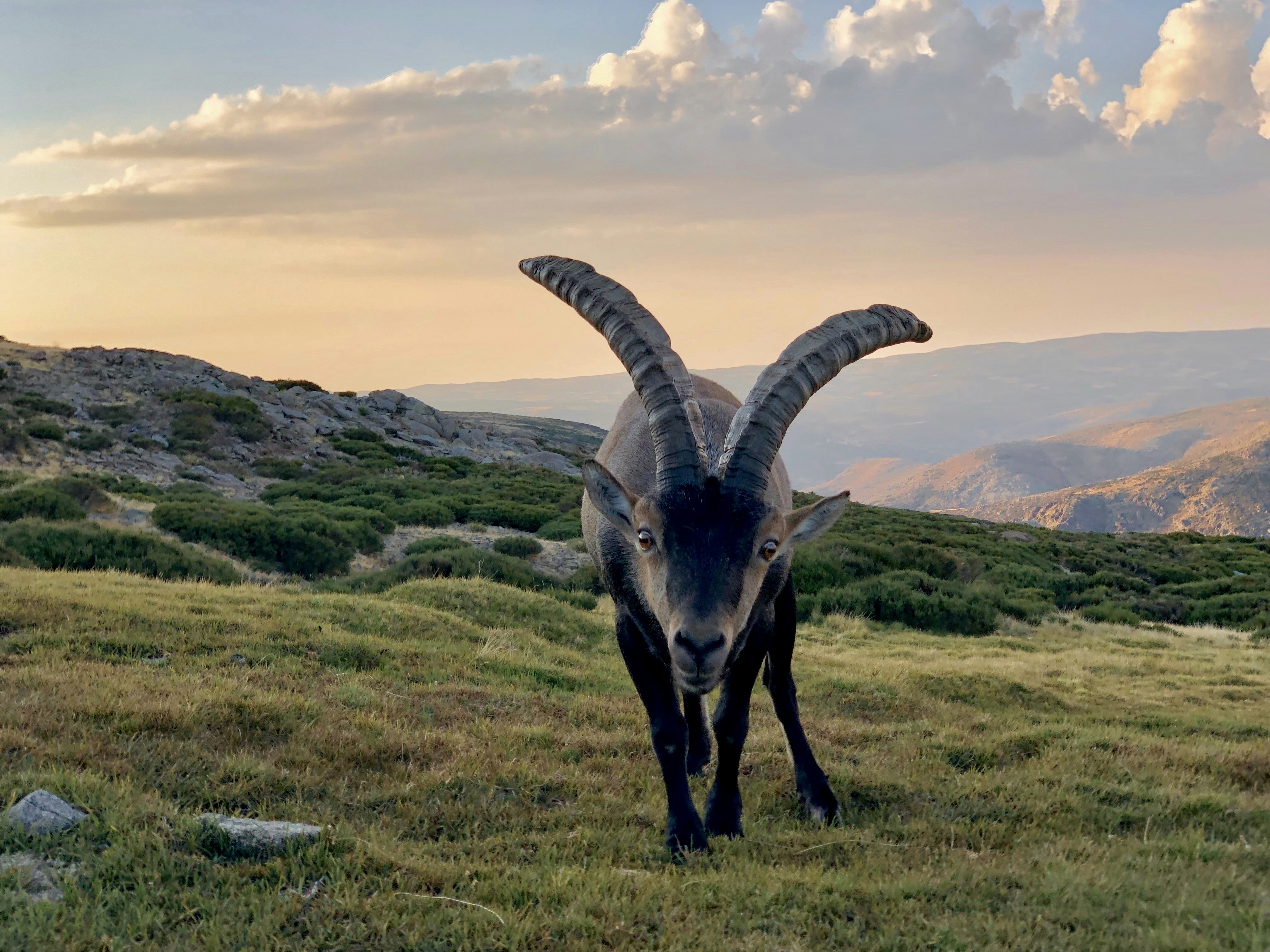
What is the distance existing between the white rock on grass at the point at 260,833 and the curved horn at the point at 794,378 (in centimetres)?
304

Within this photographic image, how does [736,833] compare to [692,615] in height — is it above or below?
below

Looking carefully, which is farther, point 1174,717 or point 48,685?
point 1174,717

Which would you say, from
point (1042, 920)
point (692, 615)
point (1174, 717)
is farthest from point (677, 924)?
point (1174, 717)

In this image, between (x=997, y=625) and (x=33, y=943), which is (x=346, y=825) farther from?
(x=997, y=625)

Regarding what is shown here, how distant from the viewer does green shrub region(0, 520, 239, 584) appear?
1627cm

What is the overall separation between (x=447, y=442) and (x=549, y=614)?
4938 cm

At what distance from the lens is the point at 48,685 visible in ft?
24.3

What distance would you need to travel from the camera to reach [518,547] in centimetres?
2548

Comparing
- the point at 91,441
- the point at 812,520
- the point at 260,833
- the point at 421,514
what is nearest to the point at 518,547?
the point at 421,514

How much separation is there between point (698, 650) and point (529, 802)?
2.30 metres

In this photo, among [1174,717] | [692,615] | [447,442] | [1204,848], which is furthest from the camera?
[447,442]

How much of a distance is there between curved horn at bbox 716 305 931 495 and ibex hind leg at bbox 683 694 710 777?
2481 millimetres

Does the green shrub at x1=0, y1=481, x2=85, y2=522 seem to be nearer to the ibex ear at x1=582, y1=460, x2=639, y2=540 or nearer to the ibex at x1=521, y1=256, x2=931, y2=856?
the ibex at x1=521, y1=256, x2=931, y2=856

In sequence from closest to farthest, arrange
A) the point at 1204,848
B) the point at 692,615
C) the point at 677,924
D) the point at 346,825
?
1. the point at 677,924
2. the point at 692,615
3. the point at 346,825
4. the point at 1204,848
